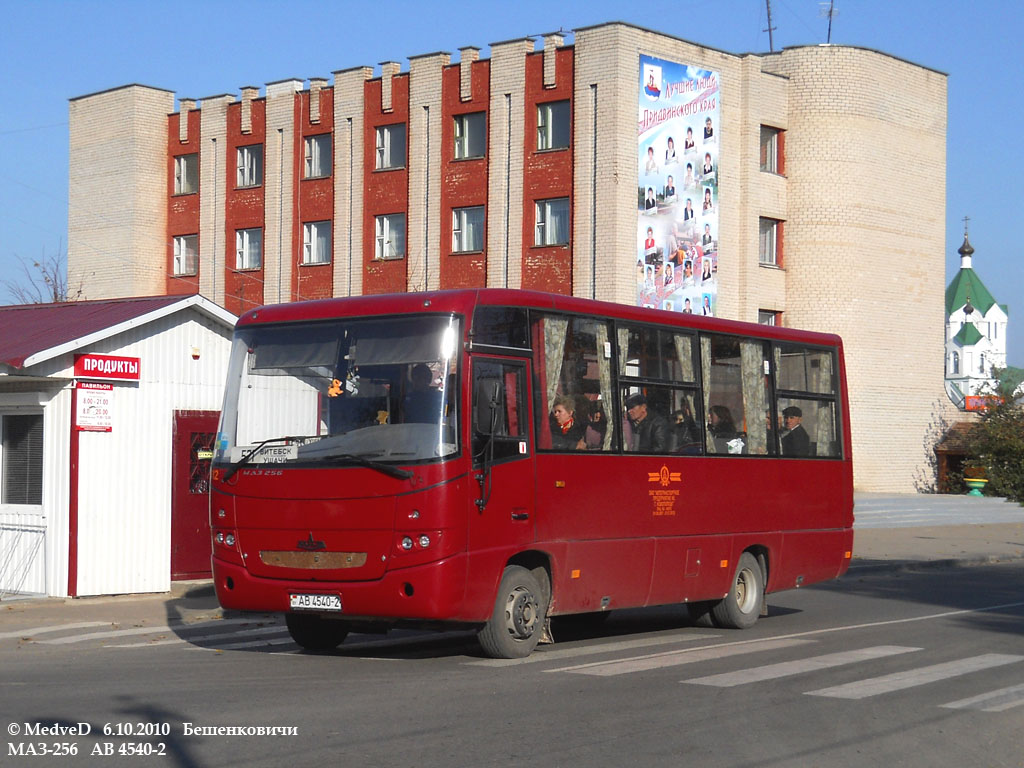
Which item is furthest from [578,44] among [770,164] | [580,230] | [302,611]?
[302,611]

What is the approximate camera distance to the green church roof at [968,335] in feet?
502

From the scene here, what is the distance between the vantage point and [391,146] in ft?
165

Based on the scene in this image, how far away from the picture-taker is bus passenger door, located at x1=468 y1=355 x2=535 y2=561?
11.5 meters


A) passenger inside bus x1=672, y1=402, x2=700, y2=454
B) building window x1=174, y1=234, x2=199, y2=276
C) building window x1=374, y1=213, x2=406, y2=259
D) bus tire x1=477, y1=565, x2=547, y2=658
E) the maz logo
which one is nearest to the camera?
the maz logo

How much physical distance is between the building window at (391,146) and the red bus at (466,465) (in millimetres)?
36722

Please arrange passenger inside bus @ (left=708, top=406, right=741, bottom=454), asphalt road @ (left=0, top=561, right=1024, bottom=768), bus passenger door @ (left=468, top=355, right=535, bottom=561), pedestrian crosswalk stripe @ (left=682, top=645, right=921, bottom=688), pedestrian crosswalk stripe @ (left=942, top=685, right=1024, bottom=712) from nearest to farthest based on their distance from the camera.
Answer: asphalt road @ (left=0, top=561, right=1024, bottom=768) → pedestrian crosswalk stripe @ (left=942, top=685, right=1024, bottom=712) → pedestrian crosswalk stripe @ (left=682, top=645, right=921, bottom=688) → bus passenger door @ (left=468, top=355, right=535, bottom=561) → passenger inside bus @ (left=708, top=406, right=741, bottom=454)

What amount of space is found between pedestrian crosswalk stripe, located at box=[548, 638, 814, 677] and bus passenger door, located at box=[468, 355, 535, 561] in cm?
111

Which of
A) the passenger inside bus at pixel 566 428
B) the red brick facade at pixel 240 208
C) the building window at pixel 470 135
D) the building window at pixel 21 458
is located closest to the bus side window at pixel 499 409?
the passenger inside bus at pixel 566 428

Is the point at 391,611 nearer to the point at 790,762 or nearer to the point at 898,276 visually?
the point at 790,762

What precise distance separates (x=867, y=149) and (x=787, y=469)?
38.0 m

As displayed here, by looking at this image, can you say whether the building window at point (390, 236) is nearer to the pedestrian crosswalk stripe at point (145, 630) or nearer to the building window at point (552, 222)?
the building window at point (552, 222)

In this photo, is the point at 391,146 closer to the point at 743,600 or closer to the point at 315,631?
the point at 743,600

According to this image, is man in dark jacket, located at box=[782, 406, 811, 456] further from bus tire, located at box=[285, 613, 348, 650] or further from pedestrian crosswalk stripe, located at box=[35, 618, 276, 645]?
pedestrian crosswalk stripe, located at box=[35, 618, 276, 645]

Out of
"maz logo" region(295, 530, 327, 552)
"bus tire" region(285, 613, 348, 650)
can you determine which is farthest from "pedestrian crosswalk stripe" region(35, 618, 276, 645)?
"maz logo" region(295, 530, 327, 552)
